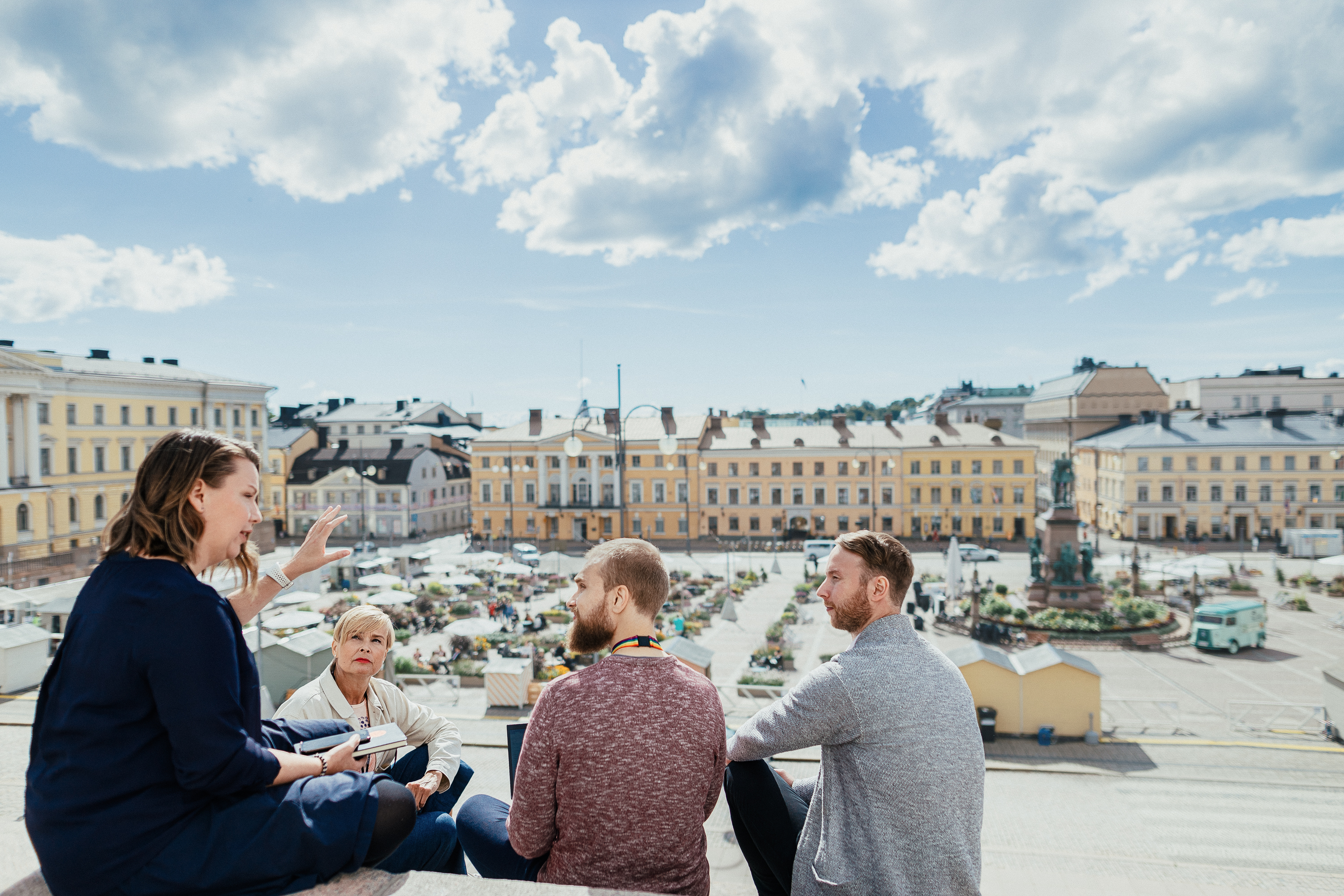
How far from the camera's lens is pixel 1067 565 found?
2394cm

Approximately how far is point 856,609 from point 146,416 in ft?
166

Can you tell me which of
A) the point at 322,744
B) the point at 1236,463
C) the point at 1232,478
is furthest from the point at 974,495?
the point at 322,744

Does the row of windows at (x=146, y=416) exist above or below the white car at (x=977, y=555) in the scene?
above

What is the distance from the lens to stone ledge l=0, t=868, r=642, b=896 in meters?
2.18

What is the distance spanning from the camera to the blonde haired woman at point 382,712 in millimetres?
3160

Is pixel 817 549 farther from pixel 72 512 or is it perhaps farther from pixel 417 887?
pixel 72 512

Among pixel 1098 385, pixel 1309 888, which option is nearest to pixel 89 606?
pixel 1309 888

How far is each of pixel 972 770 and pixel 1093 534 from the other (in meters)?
52.9

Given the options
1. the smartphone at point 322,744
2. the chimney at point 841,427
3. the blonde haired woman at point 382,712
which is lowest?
the blonde haired woman at point 382,712

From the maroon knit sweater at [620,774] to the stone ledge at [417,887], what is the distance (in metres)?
0.15

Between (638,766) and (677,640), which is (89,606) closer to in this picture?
(638,766)

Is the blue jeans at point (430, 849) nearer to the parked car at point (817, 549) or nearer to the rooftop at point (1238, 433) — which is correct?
the parked car at point (817, 549)

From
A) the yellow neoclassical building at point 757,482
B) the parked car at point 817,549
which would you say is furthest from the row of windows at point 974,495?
the parked car at point 817,549

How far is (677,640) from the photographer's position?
14.4m
